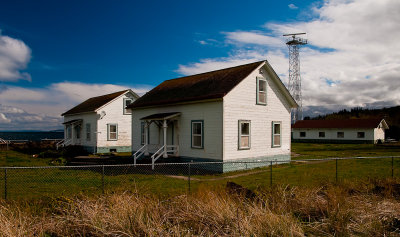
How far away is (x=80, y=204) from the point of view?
7039mm

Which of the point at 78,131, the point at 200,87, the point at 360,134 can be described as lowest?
the point at 360,134

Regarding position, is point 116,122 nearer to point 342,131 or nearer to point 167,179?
point 167,179

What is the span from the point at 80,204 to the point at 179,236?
295 centimetres

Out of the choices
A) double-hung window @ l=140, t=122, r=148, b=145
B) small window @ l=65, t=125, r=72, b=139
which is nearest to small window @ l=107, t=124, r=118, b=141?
double-hung window @ l=140, t=122, r=148, b=145

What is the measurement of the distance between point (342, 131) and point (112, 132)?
3647 cm

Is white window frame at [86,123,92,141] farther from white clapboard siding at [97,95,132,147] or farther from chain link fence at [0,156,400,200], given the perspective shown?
chain link fence at [0,156,400,200]

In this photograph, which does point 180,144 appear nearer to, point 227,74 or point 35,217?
point 227,74

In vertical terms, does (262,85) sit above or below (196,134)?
above

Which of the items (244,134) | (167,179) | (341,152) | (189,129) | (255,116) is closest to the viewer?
(167,179)

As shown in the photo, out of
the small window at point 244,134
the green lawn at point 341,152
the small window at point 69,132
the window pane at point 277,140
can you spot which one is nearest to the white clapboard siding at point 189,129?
the small window at point 244,134

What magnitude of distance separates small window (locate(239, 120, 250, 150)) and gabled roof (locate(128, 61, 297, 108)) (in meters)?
2.30

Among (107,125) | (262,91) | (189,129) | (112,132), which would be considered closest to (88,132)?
(107,125)

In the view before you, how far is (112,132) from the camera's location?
28672 mm

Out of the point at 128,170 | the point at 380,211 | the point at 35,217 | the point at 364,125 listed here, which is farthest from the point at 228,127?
the point at 364,125
